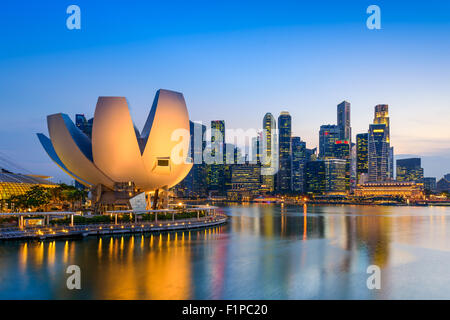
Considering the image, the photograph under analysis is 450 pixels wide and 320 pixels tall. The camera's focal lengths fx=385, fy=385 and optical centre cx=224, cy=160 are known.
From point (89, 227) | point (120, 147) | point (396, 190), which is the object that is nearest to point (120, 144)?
point (120, 147)

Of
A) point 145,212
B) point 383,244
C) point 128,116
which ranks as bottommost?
point 383,244

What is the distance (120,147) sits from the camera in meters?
38.9

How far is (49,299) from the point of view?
15.6m

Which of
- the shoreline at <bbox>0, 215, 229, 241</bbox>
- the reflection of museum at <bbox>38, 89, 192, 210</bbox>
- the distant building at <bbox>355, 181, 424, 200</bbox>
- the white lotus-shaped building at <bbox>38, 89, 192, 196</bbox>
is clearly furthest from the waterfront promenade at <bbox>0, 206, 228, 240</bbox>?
the distant building at <bbox>355, 181, 424, 200</bbox>

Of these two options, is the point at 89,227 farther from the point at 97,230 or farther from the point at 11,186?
the point at 11,186

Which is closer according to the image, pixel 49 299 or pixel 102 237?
pixel 49 299

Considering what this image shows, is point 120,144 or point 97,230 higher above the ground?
point 120,144

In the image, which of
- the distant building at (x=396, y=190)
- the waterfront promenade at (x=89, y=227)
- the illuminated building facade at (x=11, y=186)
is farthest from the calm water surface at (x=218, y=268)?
the distant building at (x=396, y=190)

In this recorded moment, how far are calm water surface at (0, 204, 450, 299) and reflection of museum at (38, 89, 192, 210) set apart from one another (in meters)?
10.4

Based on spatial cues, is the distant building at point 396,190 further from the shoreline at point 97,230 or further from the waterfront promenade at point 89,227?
the shoreline at point 97,230

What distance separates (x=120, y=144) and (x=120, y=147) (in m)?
0.33

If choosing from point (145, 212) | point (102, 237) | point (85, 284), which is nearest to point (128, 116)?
point (145, 212)
